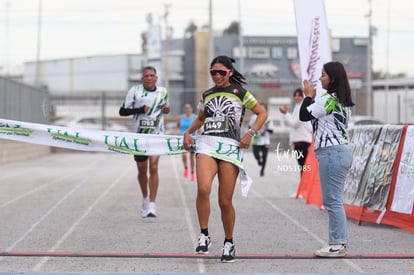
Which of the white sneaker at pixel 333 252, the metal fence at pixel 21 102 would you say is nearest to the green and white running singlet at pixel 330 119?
the white sneaker at pixel 333 252

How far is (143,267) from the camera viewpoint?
6840 mm

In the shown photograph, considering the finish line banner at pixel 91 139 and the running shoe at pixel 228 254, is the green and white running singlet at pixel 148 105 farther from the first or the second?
the running shoe at pixel 228 254

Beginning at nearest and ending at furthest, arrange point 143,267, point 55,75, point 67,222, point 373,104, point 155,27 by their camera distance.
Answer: point 143,267 → point 67,222 → point 373,104 → point 155,27 → point 55,75

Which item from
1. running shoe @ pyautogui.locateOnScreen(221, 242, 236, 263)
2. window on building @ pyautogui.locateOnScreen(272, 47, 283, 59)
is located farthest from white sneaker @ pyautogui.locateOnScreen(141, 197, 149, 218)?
window on building @ pyautogui.locateOnScreen(272, 47, 283, 59)

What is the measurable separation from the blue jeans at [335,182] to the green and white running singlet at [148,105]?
3.46 m

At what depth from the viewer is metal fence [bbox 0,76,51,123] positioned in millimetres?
22970

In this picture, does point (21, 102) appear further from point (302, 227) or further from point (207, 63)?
point (207, 63)

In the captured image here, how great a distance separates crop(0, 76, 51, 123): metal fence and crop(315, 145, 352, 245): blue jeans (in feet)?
49.6

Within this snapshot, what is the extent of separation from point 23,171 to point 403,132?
44.2 feet

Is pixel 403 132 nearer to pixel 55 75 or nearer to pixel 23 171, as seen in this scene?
pixel 23 171

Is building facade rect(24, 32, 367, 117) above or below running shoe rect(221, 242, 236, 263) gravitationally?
above

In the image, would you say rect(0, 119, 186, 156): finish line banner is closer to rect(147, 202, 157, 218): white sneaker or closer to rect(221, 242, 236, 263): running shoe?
rect(221, 242, 236, 263): running shoe

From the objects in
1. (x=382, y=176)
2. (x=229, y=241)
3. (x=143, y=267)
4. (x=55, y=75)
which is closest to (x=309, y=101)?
(x=229, y=241)

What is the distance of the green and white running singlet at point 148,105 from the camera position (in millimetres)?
10352
